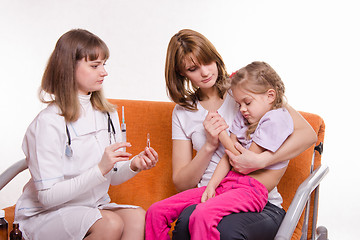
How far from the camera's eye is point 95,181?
1.95m

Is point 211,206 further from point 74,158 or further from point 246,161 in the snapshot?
point 74,158

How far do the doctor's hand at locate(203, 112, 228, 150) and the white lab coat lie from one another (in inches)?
14.1

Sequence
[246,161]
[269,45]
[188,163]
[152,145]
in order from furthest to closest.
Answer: [269,45] → [152,145] → [188,163] → [246,161]

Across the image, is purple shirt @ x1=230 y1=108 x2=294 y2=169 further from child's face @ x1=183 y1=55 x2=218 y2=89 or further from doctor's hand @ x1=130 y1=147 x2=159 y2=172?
doctor's hand @ x1=130 y1=147 x2=159 y2=172

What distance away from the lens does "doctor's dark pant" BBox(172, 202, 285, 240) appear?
180cm

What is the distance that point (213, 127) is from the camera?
2105 millimetres

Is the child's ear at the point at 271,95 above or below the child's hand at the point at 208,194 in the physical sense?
above

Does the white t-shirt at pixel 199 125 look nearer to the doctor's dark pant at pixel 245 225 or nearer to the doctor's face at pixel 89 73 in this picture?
the doctor's dark pant at pixel 245 225

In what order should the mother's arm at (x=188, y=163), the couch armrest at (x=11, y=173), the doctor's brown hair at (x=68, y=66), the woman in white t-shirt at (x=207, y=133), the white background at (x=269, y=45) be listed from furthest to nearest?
1. the white background at (x=269, y=45)
2. the couch armrest at (x=11, y=173)
3. the mother's arm at (x=188, y=163)
4. the doctor's brown hair at (x=68, y=66)
5. the woman in white t-shirt at (x=207, y=133)

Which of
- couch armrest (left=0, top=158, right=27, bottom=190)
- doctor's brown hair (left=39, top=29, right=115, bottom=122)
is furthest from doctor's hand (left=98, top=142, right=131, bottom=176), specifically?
couch armrest (left=0, top=158, right=27, bottom=190)

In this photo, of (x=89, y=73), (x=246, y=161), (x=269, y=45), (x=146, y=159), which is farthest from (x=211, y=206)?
(x=269, y=45)

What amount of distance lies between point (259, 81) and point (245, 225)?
580mm

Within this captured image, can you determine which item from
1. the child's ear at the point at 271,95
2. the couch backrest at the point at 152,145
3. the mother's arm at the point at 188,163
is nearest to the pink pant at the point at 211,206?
the mother's arm at the point at 188,163

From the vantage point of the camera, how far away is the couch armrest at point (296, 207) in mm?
1755
